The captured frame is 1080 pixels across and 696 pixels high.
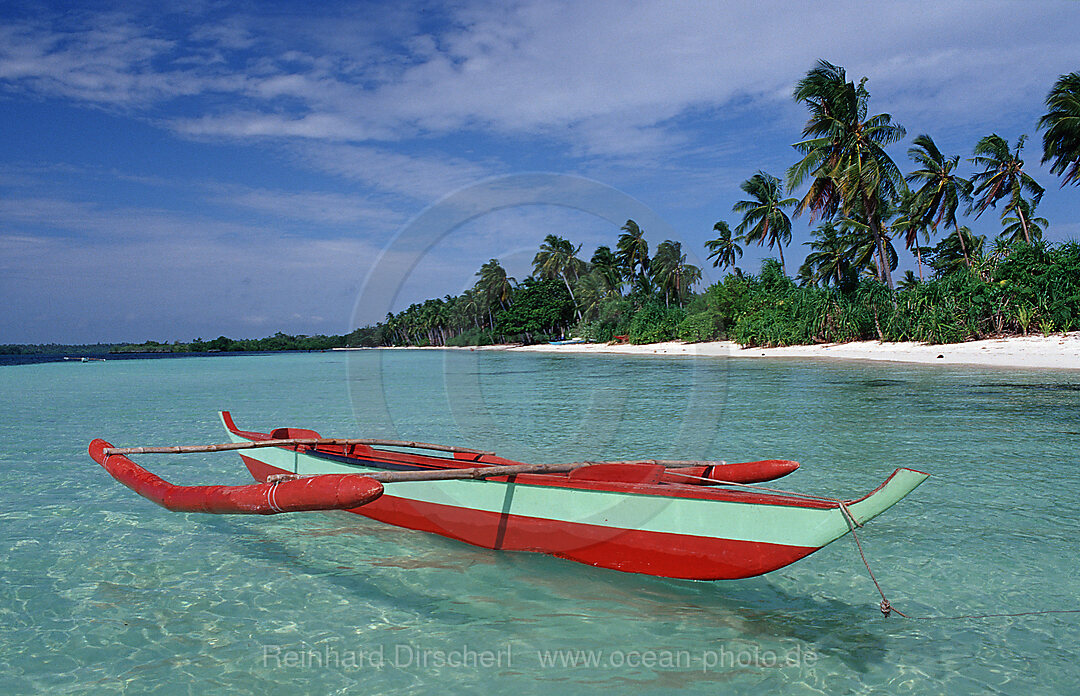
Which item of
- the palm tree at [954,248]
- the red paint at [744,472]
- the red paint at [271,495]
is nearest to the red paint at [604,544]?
the red paint at [744,472]

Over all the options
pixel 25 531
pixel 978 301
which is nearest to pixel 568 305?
pixel 978 301

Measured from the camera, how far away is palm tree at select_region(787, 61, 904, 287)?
29141mm

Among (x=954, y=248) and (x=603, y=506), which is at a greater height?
(x=954, y=248)

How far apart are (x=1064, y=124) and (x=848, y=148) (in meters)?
8.23

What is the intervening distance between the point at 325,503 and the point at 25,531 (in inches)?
172

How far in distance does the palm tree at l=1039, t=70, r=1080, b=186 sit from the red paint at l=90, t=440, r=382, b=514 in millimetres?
33759

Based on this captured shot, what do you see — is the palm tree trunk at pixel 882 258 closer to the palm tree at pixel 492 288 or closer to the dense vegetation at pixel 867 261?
the dense vegetation at pixel 867 261

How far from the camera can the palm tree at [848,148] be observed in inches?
1147

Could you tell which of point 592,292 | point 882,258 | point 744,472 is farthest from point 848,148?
point 592,292

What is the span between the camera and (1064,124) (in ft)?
86.9

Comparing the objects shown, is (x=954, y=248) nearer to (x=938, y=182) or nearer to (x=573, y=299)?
(x=938, y=182)

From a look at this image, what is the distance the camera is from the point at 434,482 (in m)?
5.16

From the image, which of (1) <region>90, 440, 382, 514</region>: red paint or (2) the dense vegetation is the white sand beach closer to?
(2) the dense vegetation

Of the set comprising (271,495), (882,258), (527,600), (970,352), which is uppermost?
(882,258)
